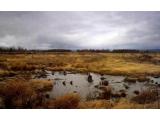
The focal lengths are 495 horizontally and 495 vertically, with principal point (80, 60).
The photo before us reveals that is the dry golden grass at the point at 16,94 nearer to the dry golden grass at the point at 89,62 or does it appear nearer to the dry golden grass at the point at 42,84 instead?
the dry golden grass at the point at 42,84

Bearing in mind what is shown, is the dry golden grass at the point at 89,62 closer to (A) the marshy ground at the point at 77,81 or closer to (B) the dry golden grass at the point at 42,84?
(A) the marshy ground at the point at 77,81

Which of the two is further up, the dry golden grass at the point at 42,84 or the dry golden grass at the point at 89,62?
the dry golden grass at the point at 89,62

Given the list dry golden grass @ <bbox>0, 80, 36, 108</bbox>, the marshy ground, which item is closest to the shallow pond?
the marshy ground

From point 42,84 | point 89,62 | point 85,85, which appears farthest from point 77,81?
point 42,84

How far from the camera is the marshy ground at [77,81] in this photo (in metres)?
7.14

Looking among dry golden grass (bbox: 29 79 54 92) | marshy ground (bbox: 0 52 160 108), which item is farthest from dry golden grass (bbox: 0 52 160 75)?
dry golden grass (bbox: 29 79 54 92)

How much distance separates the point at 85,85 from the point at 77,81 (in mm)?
132

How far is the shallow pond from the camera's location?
7.16 m

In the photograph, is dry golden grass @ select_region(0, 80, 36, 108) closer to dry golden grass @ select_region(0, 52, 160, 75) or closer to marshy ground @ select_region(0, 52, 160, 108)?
marshy ground @ select_region(0, 52, 160, 108)

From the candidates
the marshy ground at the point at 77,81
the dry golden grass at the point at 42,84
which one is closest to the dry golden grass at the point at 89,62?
the marshy ground at the point at 77,81

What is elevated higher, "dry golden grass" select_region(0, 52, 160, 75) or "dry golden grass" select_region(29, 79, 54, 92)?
"dry golden grass" select_region(0, 52, 160, 75)

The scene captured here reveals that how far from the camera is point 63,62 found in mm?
7234

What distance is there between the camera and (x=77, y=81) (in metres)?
7.21
